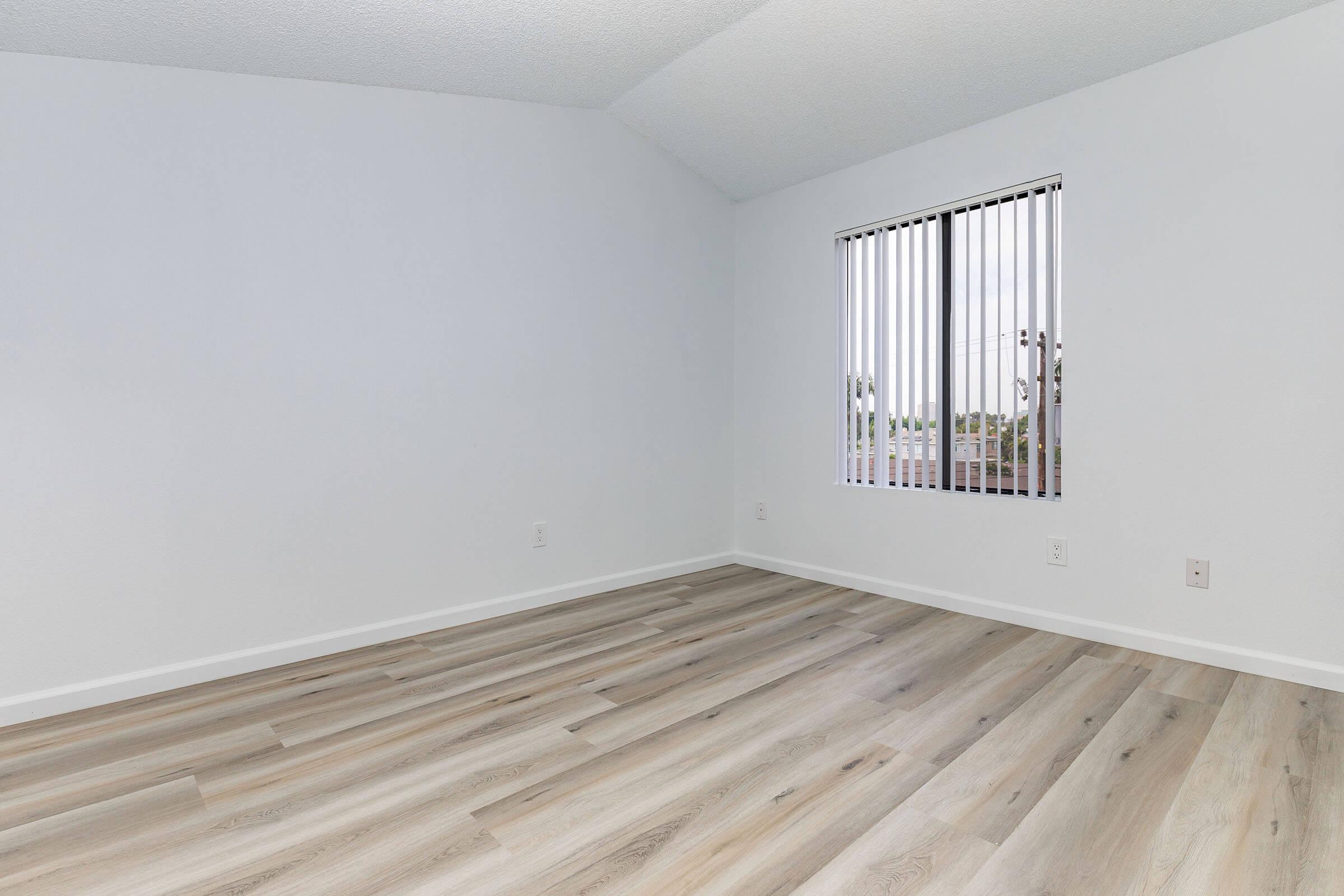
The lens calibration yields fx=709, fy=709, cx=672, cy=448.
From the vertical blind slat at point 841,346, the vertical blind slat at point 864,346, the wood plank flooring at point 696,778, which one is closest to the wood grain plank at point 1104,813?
the wood plank flooring at point 696,778

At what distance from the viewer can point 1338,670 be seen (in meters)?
2.38

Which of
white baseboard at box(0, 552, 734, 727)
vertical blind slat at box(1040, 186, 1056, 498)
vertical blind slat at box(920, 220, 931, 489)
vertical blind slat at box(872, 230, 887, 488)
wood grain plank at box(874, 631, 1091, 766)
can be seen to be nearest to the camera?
wood grain plank at box(874, 631, 1091, 766)

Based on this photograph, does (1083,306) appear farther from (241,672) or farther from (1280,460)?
(241,672)

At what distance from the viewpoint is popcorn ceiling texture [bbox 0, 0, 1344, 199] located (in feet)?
7.74

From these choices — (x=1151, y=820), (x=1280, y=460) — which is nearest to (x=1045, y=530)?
(x=1280, y=460)

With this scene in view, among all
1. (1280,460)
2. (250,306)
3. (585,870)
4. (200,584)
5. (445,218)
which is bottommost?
(585,870)

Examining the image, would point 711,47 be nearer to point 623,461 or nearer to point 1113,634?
point 623,461

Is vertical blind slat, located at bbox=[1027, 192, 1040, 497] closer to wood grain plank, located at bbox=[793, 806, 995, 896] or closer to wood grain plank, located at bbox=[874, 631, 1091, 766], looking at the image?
wood grain plank, located at bbox=[874, 631, 1091, 766]

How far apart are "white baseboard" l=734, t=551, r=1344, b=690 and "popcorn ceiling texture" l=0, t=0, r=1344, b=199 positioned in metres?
2.21

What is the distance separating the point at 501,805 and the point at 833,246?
3.24 meters

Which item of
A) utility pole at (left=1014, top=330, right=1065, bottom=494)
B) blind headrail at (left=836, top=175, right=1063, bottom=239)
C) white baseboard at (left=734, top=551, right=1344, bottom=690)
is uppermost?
blind headrail at (left=836, top=175, right=1063, bottom=239)

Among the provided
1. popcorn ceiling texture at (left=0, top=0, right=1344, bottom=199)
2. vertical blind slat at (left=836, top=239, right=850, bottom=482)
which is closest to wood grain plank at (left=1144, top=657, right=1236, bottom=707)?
vertical blind slat at (left=836, top=239, right=850, bottom=482)

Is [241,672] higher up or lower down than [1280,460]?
lower down

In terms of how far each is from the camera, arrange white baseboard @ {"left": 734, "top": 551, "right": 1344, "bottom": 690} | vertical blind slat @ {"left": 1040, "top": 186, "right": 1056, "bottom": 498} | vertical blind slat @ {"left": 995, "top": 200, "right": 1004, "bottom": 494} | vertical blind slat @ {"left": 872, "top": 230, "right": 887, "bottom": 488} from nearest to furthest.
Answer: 1. white baseboard @ {"left": 734, "top": 551, "right": 1344, "bottom": 690}
2. vertical blind slat @ {"left": 1040, "top": 186, "right": 1056, "bottom": 498}
3. vertical blind slat @ {"left": 995, "top": 200, "right": 1004, "bottom": 494}
4. vertical blind slat @ {"left": 872, "top": 230, "right": 887, "bottom": 488}
